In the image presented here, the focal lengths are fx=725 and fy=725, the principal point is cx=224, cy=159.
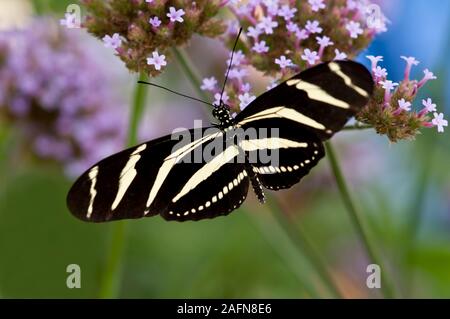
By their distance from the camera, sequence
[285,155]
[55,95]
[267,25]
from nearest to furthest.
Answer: [285,155]
[267,25]
[55,95]

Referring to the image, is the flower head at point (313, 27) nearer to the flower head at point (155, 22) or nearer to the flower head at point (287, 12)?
the flower head at point (287, 12)

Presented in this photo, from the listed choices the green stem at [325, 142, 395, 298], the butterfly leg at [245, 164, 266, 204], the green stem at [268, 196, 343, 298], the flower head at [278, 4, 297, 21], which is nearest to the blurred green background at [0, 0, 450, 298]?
the green stem at [268, 196, 343, 298]

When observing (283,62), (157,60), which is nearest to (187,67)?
(157,60)

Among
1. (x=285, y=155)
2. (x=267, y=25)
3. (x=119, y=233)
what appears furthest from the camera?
(x=119, y=233)

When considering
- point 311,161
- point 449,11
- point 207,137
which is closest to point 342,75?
point 311,161

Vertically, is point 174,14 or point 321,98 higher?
point 174,14

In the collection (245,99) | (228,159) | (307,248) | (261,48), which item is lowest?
(307,248)

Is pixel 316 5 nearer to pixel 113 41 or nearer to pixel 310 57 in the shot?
pixel 310 57
